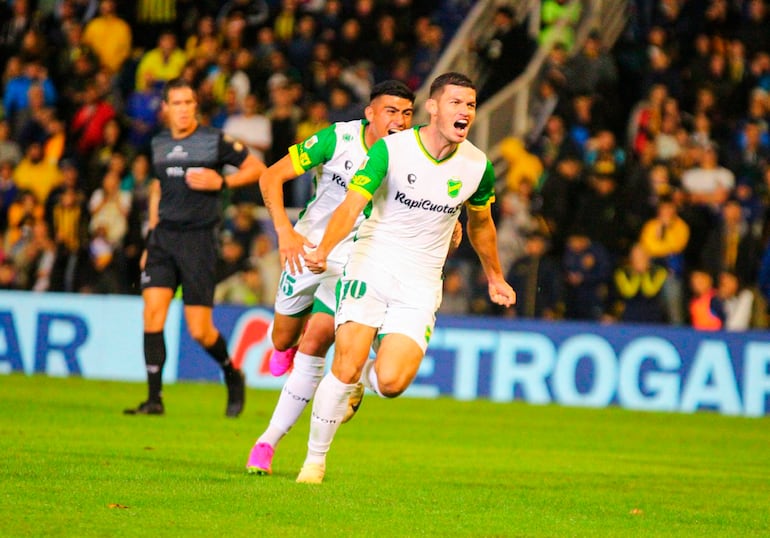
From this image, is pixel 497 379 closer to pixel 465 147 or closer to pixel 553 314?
pixel 553 314

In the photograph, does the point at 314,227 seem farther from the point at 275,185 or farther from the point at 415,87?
the point at 415,87

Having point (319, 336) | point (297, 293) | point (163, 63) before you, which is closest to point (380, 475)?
point (319, 336)

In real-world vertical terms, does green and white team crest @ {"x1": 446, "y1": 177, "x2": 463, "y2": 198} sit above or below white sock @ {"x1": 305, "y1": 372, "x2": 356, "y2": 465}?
above

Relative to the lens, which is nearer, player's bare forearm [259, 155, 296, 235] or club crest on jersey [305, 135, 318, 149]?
player's bare forearm [259, 155, 296, 235]

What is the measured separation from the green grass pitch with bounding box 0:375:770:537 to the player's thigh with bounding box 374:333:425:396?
1.97 feet

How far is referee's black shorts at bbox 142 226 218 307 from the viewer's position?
488 inches

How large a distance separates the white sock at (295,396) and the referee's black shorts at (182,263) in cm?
374

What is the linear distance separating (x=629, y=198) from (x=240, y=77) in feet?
19.3

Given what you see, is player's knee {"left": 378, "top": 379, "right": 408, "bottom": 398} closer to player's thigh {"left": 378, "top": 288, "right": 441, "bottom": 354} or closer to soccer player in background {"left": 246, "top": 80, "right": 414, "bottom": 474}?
player's thigh {"left": 378, "top": 288, "right": 441, "bottom": 354}

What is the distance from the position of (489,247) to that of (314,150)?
1.19m

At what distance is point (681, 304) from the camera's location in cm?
1800

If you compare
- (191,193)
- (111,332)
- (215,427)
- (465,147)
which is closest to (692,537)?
(465,147)

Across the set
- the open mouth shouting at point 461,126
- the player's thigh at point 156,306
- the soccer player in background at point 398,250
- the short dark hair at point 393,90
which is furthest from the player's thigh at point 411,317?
the player's thigh at point 156,306

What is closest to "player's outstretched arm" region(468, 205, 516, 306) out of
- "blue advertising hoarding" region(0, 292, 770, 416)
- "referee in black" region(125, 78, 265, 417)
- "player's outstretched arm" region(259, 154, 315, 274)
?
"player's outstretched arm" region(259, 154, 315, 274)
